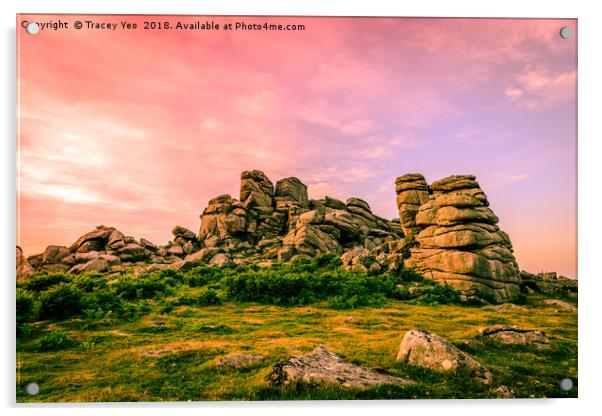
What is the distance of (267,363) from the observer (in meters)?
10.9

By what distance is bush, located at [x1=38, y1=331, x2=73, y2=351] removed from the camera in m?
11.4

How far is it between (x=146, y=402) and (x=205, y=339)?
2.68 meters

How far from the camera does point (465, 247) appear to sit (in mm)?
22750

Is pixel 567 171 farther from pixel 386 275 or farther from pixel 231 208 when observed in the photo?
pixel 231 208

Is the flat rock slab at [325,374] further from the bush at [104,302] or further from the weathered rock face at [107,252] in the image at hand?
the weathered rock face at [107,252]

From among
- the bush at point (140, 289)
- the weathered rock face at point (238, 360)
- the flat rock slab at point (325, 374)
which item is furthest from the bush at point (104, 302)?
the flat rock slab at point (325, 374)

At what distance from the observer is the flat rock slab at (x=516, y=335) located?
11.9 meters

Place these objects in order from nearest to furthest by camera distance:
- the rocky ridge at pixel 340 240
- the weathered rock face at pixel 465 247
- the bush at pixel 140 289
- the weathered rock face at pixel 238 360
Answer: the weathered rock face at pixel 238 360
the bush at pixel 140 289
the weathered rock face at pixel 465 247
the rocky ridge at pixel 340 240

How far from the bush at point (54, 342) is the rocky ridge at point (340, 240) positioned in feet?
8.88

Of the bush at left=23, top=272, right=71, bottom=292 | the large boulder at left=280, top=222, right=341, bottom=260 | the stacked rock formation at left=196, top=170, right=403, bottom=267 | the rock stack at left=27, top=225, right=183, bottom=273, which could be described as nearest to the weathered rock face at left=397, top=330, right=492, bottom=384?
the bush at left=23, top=272, right=71, bottom=292

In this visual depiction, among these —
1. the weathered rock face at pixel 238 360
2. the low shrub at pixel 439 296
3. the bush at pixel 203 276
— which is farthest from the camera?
the bush at pixel 203 276

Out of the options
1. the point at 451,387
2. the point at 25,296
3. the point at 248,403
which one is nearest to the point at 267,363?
the point at 248,403

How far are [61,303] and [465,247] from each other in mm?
21414

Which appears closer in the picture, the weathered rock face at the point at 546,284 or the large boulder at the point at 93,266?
the weathered rock face at the point at 546,284
